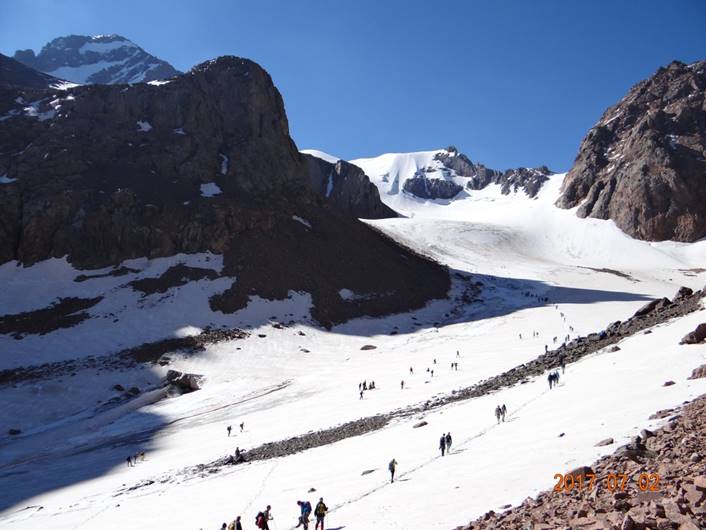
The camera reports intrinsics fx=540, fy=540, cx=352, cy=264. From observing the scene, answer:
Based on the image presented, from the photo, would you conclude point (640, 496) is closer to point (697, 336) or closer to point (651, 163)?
point (697, 336)

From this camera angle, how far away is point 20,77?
13338cm

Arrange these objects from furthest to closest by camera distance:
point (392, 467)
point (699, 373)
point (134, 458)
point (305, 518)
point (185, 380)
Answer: point (185, 380)
point (134, 458)
point (699, 373)
point (392, 467)
point (305, 518)

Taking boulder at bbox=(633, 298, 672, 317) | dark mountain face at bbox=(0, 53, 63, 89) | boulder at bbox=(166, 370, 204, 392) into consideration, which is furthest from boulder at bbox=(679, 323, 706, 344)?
dark mountain face at bbox=(0, 53, 63, 89)

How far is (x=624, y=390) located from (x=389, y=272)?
6033cm

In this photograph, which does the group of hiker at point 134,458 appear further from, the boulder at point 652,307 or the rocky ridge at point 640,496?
the boulder at point 652,307

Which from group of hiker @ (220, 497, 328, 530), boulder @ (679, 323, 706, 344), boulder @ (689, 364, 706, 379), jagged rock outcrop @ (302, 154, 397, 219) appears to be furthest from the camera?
jagged rock outcrop @ (302, 154, 397, 219)

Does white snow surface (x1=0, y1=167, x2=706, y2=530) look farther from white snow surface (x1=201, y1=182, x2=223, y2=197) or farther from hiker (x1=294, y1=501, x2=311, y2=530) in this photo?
white snow surface (x1=201, y1=182, x2=223, y2=197)

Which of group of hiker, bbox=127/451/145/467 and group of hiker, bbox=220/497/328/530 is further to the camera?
group of hiker, bbox=127/451/145/467

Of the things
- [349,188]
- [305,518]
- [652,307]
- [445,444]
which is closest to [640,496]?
[305,518]

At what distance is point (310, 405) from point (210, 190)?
5335 cm

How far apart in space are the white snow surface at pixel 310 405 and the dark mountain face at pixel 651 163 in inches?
1920

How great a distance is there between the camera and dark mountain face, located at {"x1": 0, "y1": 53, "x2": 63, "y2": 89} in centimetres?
12950
